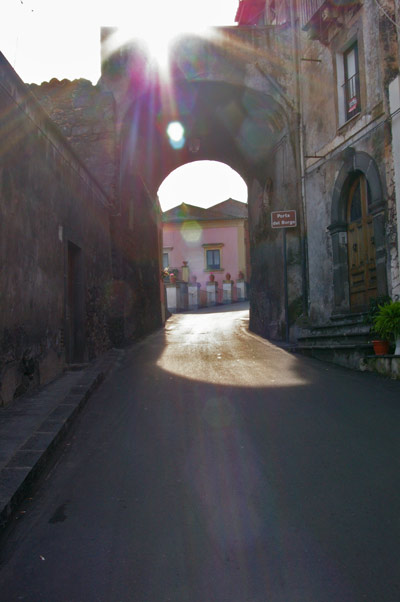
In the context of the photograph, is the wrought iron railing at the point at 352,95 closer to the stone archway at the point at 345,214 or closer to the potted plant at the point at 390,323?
the stone archway at the point at 345,214

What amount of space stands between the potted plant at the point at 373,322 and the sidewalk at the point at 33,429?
13.9 feet

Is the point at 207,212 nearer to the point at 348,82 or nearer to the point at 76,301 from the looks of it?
the point at 348,82

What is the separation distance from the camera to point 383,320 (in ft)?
28.4

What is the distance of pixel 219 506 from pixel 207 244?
44.1 m

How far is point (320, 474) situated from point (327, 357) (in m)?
6.76

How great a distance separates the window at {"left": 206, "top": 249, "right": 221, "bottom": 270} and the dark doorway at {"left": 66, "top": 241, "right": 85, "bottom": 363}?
37.3 m

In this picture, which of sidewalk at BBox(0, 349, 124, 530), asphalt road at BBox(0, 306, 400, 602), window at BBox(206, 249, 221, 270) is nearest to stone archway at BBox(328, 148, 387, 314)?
asphalt road at BBox(0, 306, 400, 602)

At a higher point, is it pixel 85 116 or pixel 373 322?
pixel 85 116

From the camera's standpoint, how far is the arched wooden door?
1098 centimetres

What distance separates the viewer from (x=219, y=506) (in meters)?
3.60

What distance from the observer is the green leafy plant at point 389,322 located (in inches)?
333

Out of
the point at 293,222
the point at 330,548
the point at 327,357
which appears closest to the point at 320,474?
the point at 330,548

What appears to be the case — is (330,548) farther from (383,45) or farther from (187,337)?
(187,337)

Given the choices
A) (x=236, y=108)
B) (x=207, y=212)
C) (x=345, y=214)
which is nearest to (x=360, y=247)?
(x=345, y=214)
